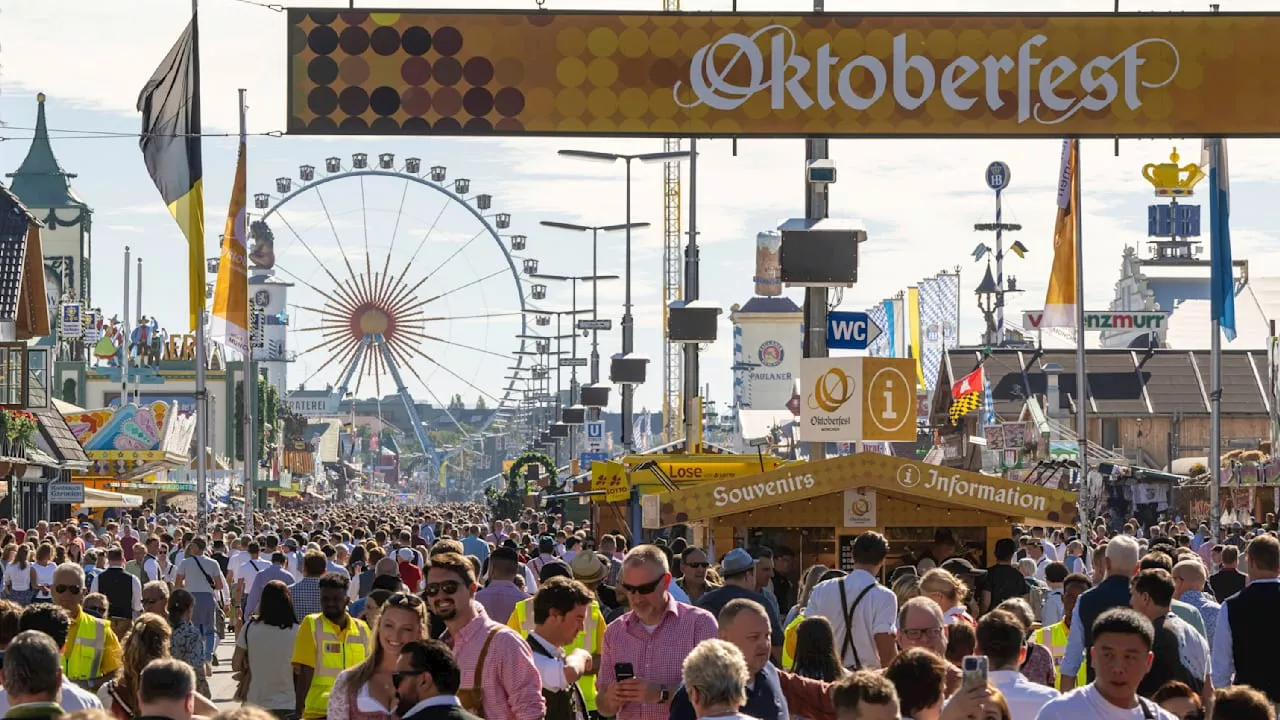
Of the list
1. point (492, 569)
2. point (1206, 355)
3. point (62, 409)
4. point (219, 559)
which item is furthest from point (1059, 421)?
point (492, 569)

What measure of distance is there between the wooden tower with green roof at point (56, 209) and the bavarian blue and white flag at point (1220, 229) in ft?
267

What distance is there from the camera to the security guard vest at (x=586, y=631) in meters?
10.2

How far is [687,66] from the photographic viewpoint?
1619cm

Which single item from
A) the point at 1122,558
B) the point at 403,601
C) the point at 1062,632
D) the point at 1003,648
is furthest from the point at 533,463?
the point at 1003,648

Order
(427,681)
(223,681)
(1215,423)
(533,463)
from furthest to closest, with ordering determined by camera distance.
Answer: (533,463), (1215,423), (223,681), (427,681)

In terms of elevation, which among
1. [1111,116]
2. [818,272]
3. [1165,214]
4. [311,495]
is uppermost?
[1165,214]

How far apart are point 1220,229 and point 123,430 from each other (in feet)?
141

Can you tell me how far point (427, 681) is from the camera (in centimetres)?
664

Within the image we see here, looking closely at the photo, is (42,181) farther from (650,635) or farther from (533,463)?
(650,635)

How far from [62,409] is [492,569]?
2196 inches

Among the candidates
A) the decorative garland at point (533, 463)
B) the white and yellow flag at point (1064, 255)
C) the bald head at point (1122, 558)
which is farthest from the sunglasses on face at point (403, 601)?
the decorative garland at point (533, 463)

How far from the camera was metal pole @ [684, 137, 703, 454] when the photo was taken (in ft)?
105

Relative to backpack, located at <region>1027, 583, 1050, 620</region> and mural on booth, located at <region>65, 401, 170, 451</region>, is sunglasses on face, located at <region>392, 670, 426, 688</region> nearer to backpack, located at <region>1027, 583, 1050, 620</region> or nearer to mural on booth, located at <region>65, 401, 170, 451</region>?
backpack, located at <region>1027, 583, 1050, 620</region>

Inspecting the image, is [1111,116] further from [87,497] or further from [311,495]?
[311,495]
